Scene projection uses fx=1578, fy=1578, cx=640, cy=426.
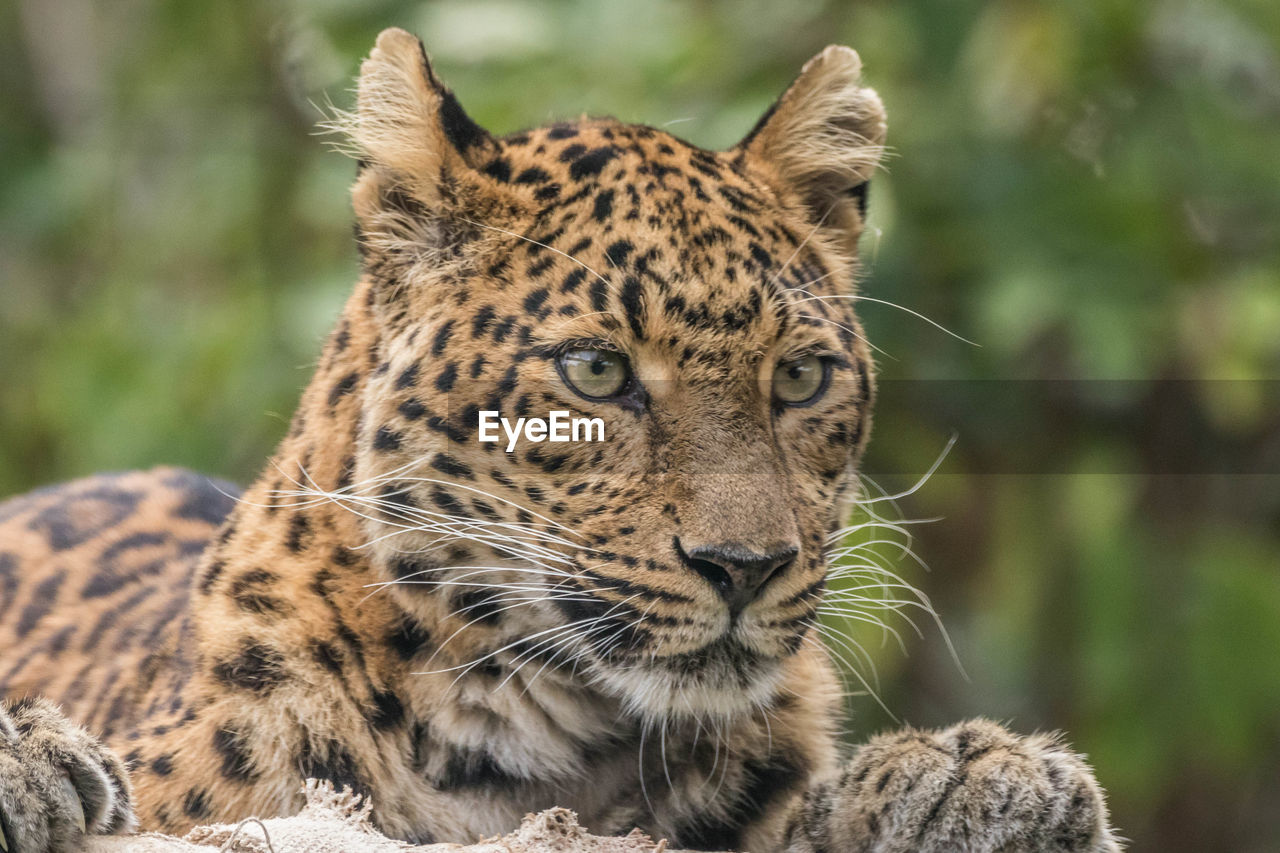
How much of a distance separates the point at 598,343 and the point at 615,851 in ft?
4.32

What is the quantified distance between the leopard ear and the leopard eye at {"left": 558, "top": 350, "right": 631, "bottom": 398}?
0.61 m

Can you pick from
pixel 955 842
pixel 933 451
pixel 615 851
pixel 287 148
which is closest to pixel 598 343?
pixel 615 851

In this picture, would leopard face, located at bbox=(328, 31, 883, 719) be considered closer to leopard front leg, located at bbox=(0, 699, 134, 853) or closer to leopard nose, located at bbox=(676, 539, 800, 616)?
leopard nose, located at bbox=(676, 539, 800, 616)

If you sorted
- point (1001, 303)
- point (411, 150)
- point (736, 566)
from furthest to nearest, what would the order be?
point (1001, 303) < point (411, 150) < point (736, 566)

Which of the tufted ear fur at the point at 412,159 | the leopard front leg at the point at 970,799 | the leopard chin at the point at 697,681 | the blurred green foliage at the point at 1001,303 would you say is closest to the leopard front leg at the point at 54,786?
the leopard chin at the point at 697,681

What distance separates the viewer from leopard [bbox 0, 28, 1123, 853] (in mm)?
4043

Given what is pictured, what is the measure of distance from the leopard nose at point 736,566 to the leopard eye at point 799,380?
0.59 metres

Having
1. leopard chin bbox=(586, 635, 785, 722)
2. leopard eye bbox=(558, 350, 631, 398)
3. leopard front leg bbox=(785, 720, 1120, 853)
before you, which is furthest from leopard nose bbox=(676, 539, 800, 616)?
leopard front leg bbox=(785, 720, 1120, 853)

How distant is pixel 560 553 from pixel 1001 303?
14.2 ft

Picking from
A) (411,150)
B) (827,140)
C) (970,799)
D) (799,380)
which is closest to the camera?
(970,799)

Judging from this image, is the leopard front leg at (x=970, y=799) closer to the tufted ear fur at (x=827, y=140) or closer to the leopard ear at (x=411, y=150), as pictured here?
the tufted ear fur at (x=827, y=140)

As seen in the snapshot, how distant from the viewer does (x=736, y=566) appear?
3859mm

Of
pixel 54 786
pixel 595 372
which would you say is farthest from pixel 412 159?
pixel 54 786

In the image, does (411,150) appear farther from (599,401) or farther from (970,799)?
(970,799)
